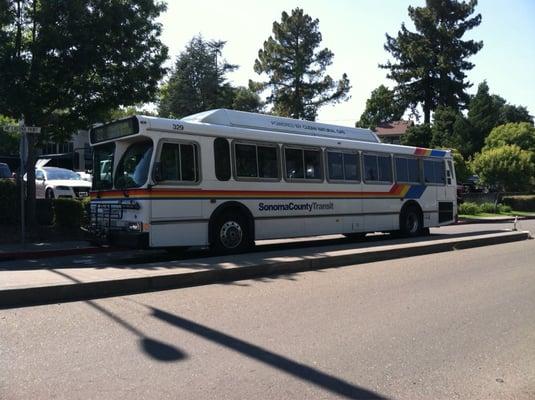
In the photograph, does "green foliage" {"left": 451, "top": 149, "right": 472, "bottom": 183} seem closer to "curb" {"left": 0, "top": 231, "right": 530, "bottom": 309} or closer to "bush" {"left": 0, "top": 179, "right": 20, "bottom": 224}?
"curb" {"left": 0, "top": 231, "right": 530, "bottom": 309}

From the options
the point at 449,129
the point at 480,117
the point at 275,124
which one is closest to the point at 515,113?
the point at 480,117

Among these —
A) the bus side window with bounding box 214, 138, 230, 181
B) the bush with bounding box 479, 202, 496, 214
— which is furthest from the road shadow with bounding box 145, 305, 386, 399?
the bush with bounding box 479, 202, 496, 214

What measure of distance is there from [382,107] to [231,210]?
60278mm

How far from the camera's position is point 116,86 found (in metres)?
16.4

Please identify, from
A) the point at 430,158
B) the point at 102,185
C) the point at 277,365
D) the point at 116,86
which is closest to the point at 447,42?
the point at 430,158

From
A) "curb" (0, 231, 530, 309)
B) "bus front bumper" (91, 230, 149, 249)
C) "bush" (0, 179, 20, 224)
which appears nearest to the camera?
"curb" (0, 231, 530, 309)

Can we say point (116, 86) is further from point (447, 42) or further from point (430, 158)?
point (447, 42)

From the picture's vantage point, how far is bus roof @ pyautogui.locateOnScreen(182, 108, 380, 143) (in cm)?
1290

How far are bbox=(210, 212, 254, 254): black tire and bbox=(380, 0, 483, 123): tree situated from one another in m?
54.8

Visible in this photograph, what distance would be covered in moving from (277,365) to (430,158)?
14.5 metres

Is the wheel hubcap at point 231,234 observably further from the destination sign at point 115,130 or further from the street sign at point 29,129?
the street sign at point 29,129

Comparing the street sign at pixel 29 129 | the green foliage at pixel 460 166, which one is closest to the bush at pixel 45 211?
the street sign at pixel 29 129

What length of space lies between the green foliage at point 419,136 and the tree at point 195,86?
65.4 feet

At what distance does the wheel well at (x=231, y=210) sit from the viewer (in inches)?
470
